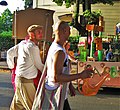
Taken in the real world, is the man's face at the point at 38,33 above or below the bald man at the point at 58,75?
above

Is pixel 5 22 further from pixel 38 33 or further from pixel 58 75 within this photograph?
pixel 58 75

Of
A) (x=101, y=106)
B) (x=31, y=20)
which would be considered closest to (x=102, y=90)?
(x=101, y=106)

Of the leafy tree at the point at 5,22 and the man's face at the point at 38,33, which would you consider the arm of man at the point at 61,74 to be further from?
the leafy tree at the point at 5,22

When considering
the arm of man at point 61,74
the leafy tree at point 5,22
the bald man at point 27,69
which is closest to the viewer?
the arm of man at point 61,74

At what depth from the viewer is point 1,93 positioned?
33.9ft

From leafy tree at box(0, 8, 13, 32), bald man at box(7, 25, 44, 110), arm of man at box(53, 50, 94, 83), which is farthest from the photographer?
leafy tree at box(0, 8, 13, 32)

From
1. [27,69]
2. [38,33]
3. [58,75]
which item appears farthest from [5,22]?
[58,75]

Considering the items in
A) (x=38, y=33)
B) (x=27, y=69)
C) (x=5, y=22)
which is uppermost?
(x=5, y=22)

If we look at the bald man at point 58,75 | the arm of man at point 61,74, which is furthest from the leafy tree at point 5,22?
the arm of man at point 61,74

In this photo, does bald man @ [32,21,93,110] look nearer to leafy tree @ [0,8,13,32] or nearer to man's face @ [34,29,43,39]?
man's face @ [34,29,43,39]

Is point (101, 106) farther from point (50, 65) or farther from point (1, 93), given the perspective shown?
point (50, 65)

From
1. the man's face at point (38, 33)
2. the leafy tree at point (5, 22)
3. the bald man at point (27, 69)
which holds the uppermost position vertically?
the leafy tree at point (5, 22)

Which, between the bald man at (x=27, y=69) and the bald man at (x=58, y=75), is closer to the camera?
the bald man at (x=58, y=75)

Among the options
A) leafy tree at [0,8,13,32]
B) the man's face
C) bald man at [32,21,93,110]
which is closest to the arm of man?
bald man at [32,21,93,110]
